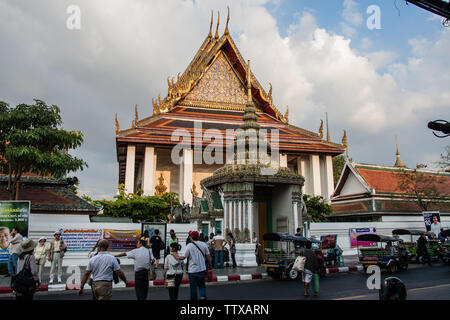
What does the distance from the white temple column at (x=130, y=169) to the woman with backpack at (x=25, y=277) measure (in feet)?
60.5

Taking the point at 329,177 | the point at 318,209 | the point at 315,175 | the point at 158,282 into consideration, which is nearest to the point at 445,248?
the point at 318,209

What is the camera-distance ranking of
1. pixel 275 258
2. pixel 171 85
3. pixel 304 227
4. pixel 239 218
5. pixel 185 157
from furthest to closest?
pixel 171 85, pixel 185 157, pixel 304 227, pixel 239 218, pixel 275 258

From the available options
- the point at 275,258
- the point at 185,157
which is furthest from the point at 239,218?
the point at 185,157

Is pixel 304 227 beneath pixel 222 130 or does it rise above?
beneath

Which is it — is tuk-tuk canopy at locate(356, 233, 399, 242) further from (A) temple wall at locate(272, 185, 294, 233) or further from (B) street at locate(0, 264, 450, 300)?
(A) temple wall at locate(272, 185, 294, 233)

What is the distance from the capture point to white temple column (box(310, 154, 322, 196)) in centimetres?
2814

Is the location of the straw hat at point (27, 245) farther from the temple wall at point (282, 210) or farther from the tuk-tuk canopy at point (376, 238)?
the tuk-tuk canopy at point (376, 238)

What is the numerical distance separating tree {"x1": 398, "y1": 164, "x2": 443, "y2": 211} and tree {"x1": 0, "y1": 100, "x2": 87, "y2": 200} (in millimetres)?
16735

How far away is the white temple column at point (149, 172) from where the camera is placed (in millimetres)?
24128

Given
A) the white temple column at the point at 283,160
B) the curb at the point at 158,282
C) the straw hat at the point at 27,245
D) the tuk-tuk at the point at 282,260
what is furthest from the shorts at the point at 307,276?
the white temple column at the point at 283,160

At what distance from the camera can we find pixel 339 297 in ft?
21.6

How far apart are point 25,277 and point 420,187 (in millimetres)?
20748

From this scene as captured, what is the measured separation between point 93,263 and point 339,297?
4339mm
